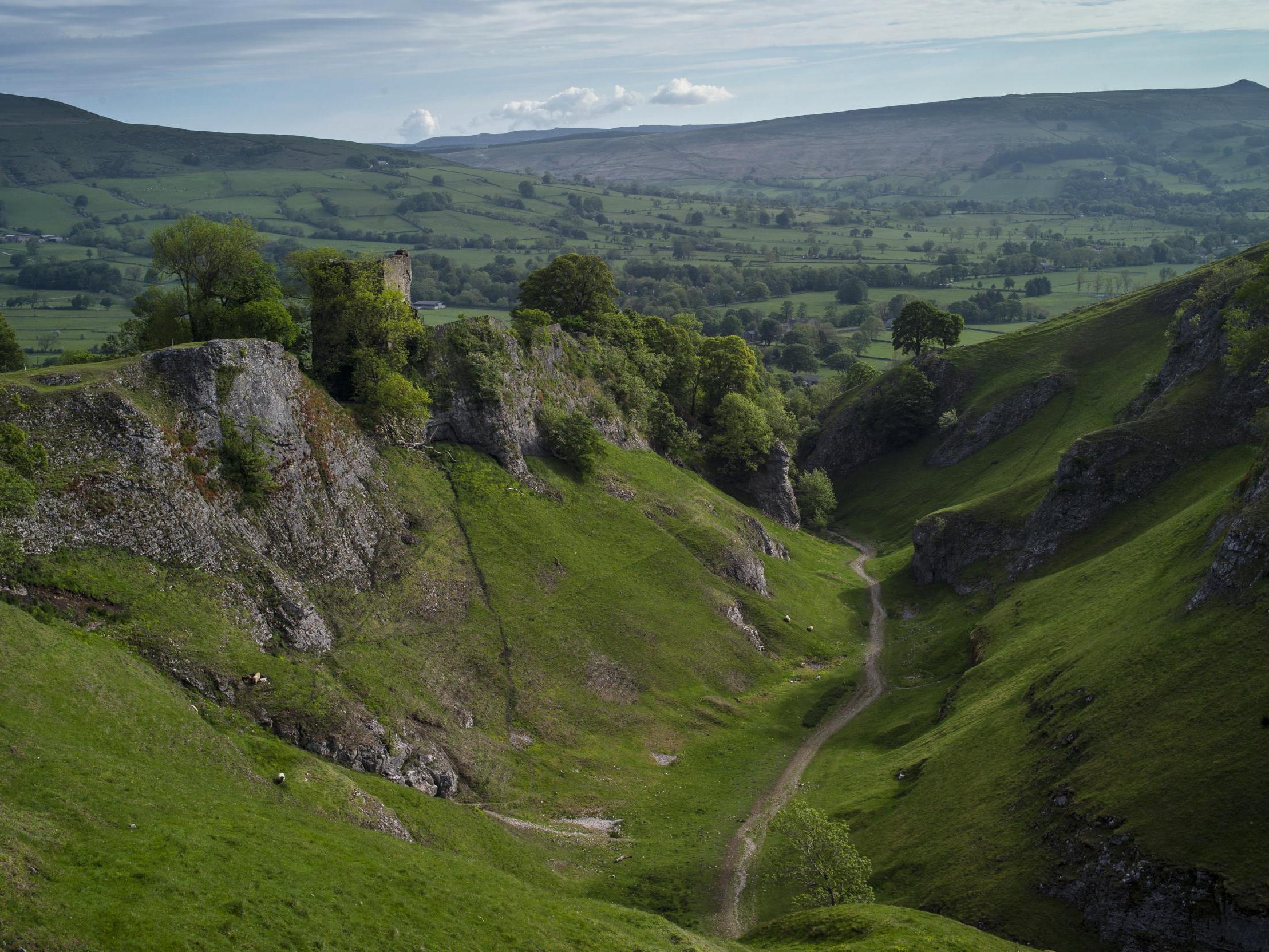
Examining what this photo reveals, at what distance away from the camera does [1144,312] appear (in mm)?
141375

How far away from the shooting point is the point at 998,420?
138250 millimetres

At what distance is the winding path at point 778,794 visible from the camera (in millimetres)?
55438

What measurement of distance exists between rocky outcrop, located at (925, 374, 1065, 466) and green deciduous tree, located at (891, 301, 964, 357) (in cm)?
2561

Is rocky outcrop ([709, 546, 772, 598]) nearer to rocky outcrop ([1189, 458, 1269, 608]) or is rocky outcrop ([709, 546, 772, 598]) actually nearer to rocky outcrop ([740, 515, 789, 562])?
rocky outcrop ([740, 515, 789, 562])

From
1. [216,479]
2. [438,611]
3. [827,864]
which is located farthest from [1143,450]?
[216,479]

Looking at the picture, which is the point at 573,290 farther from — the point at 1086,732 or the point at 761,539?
the point at 1086,732

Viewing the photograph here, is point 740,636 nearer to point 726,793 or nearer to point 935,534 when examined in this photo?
point 726,793

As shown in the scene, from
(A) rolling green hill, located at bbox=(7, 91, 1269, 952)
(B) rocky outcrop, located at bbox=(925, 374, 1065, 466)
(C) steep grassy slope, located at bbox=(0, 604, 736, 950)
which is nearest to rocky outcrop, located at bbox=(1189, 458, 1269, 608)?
(A) rolling green hill, located at bbox=(7, 91, 1269, 952)

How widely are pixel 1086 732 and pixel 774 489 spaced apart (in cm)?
7220

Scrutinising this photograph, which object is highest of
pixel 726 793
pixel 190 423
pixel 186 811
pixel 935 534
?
pixel 190 423

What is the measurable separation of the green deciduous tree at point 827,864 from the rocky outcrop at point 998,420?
93.8m

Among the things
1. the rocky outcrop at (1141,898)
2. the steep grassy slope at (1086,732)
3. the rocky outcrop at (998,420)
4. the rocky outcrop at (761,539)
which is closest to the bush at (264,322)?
the steep grassy slope at (1086,732)

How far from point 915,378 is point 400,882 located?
12789 centimetres

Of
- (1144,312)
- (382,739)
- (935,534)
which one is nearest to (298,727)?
(382,739)
